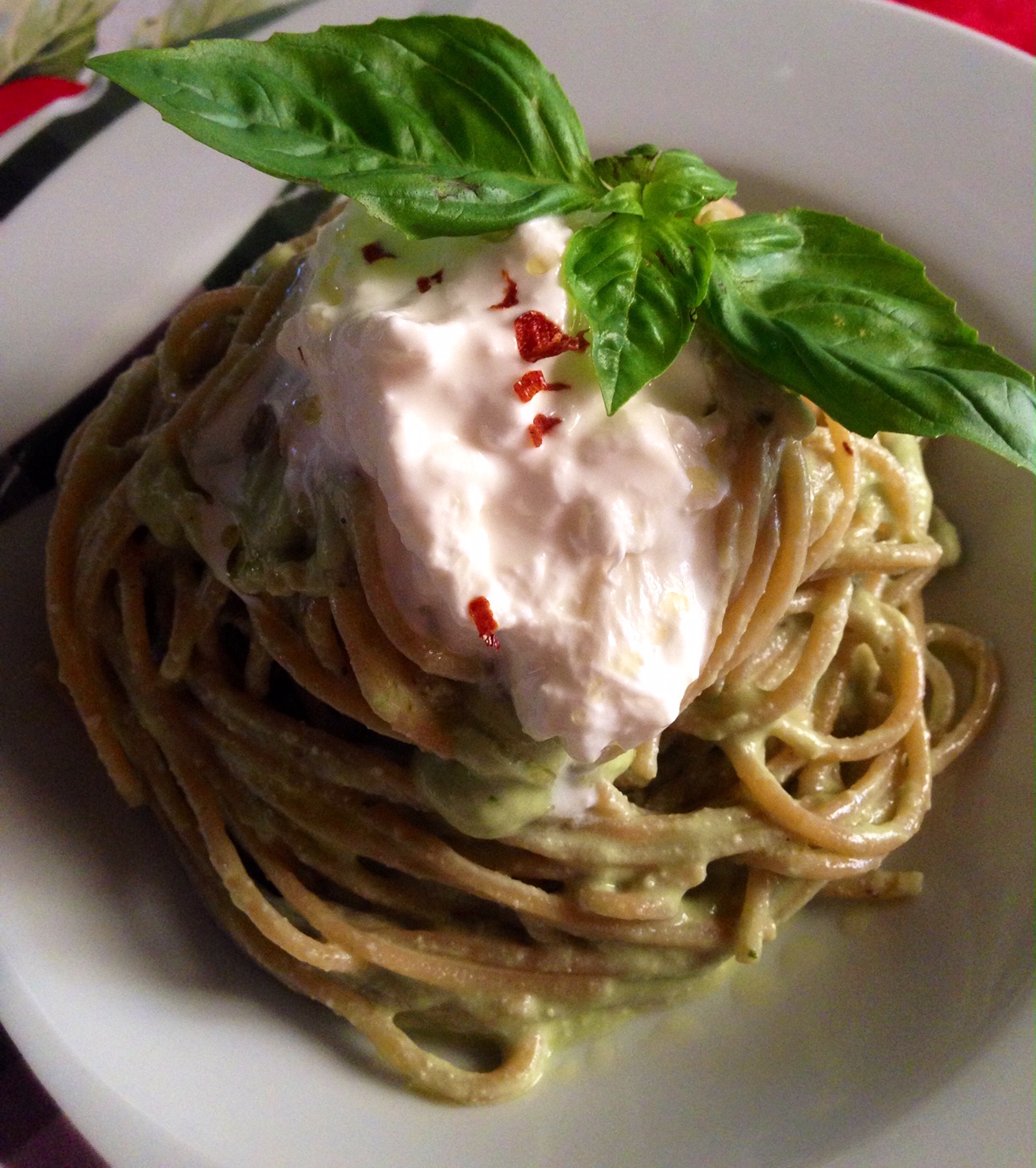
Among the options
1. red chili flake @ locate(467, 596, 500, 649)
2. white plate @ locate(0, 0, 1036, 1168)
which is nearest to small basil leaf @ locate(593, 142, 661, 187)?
red chili flake @ locate(467, 596, 500, 649)

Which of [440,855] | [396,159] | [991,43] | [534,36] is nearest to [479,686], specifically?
[440,855]

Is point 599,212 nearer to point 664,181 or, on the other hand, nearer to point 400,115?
point 664,181

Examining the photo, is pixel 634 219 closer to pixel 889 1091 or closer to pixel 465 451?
pixel 465 451

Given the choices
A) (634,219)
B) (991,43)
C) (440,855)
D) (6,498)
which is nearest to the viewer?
(634,219)

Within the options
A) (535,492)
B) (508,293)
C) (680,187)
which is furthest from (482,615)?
(680,187)

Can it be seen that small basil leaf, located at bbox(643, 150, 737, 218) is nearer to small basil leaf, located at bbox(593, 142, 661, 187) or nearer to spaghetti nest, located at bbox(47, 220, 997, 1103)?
small basil leaf, located at bbox(593, 142, 661, 187)

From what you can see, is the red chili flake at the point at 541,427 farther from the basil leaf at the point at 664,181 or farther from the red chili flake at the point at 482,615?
the basil leaf at the point at 664,181

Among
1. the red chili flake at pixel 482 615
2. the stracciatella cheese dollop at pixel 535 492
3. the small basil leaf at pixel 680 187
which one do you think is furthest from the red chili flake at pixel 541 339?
the red chili flake at pixel 482 615

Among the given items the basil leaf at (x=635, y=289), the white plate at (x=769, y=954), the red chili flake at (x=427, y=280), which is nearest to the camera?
the basil leaf at (x=635, y=289)
